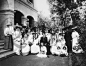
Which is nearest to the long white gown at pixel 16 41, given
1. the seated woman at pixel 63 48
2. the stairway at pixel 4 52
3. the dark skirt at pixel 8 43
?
the dark skirt at pixel 8 43

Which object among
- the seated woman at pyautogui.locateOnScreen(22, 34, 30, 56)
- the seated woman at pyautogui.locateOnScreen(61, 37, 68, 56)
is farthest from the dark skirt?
the seated woman at pyautogui.locateOnScreen(61, 37, 68, 56)

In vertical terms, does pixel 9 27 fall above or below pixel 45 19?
below

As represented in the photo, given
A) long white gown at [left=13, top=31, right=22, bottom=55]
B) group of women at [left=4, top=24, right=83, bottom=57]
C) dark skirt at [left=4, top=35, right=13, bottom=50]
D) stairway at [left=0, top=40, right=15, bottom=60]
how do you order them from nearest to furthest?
stairway at [left=0, top=40, right=15, bottom=60], group of women at [left=4, top=24, right=83, bottom=57], dark skirt at [left=4, top=35, right=13, bottom=50], long white gown at [left=13, top=31, right=22, bottom=55]

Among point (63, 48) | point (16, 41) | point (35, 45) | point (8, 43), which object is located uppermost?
point (16, 41)

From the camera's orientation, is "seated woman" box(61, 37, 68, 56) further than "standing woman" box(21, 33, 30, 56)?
No

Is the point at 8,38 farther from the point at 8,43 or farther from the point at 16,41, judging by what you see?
the point at 16,41

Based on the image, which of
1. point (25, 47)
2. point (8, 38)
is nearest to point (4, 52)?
point (8, 38)

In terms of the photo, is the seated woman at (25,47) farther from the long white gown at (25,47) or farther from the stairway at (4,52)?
the stairway at (4,52)

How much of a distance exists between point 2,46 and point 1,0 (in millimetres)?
3715

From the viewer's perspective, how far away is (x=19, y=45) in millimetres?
7789

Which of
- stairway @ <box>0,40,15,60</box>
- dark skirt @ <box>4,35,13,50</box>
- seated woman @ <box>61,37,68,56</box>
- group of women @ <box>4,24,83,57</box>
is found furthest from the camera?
dark skirt @ <box>4,35,13,50</box>

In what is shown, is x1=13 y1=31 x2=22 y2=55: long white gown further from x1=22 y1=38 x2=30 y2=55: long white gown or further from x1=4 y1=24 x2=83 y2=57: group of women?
x1=22 y1=38 x2=30 y2=55: long white gown

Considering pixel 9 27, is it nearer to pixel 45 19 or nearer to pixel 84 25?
pixel 84 25

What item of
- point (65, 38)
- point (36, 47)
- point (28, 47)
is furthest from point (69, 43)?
point (28, 47)
